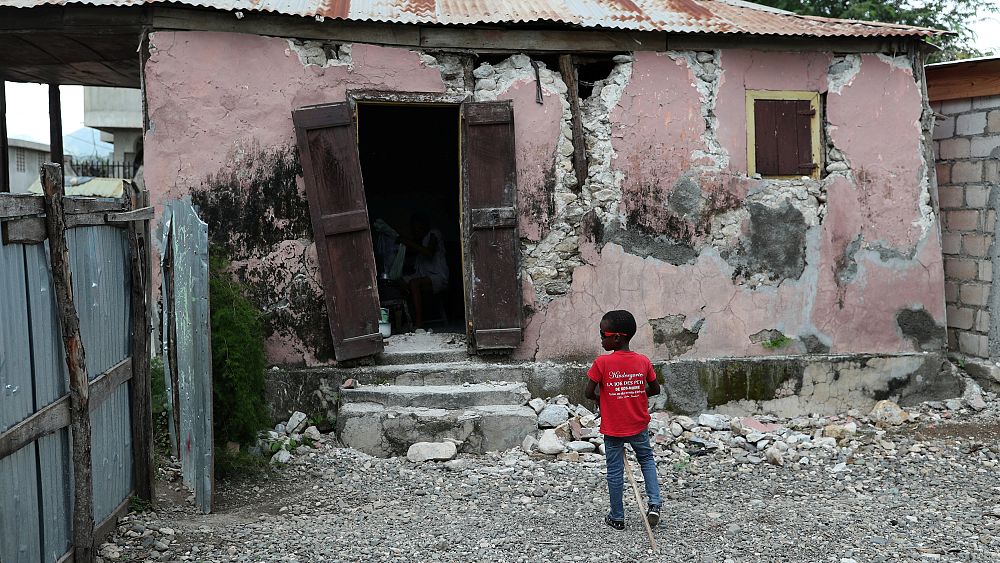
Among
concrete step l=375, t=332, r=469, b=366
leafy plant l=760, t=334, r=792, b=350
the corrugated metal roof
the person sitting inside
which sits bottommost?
leafy plant l=760, t=334, r=792, b=350

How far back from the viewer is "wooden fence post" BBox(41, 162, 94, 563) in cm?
364

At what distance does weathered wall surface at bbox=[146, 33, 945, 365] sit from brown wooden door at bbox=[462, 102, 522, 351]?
158 millimetres

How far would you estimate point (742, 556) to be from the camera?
448 cm

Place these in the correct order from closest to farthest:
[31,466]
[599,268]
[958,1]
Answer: [31,466] < [599,268] < [958,1]

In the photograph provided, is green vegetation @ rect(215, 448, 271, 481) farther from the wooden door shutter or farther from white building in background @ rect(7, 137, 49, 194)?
white building in background @ rect(7, 137, 49, 194)

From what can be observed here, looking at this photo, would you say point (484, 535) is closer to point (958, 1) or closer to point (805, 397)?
point (805, 397)

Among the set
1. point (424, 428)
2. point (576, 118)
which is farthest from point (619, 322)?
point (576, 118)

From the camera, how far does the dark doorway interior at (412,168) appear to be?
1059cm

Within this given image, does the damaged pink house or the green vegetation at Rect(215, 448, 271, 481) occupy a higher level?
the damaged pink house

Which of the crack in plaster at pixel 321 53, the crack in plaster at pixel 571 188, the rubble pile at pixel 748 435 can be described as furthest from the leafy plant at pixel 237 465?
the crack in plaster at pixel 321 53

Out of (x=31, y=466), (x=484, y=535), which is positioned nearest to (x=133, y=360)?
(x=31, y=466)

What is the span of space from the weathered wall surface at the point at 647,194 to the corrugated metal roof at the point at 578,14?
0.92 ft

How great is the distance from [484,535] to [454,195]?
21.8 feet

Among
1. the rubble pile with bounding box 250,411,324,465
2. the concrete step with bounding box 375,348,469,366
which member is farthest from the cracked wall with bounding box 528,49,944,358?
the rubble pile with bounding box 250,411,324,465
